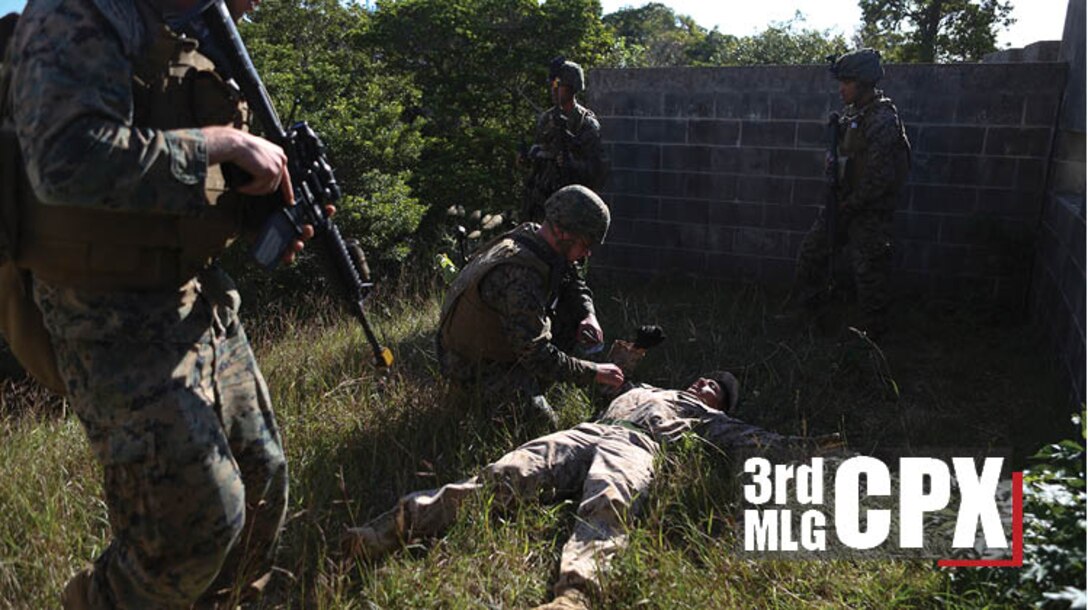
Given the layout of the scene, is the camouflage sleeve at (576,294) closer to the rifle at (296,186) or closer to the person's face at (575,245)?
the person's face at (575,245)

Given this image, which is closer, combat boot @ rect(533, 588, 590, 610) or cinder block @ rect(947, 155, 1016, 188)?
combat boot @ rect(533, 588, 590, 610)

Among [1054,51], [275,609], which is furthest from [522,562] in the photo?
[1054,51]

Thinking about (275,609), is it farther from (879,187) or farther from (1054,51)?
(1054,51)

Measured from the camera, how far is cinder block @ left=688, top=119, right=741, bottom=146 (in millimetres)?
6617

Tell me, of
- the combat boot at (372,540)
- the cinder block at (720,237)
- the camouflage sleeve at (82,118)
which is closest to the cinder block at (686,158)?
the cinder block at (720,237)

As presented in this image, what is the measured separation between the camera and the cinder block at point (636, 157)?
697 centimetres

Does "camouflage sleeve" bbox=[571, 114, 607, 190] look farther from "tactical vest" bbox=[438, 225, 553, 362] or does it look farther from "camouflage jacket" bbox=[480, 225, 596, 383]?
"camouflage jacket" bbox=[480, 225, 596, 383]

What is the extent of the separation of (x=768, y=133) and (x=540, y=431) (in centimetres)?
369

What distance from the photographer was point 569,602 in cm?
247

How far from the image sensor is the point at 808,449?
11.3ft

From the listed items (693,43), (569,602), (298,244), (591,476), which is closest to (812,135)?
(591,476)

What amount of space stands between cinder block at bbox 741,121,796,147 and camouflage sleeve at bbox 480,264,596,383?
3474 millimetres

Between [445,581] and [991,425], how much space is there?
116 inches

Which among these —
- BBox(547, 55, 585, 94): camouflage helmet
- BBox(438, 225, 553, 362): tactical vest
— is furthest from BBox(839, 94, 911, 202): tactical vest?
BBox(438, 225, 553, 362): tactical vest
